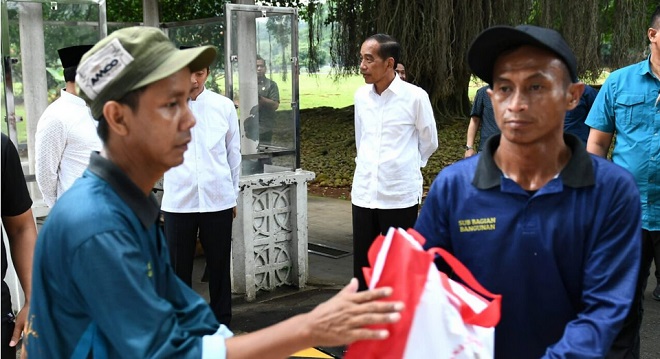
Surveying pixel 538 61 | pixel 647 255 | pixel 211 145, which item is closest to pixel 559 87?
pixel 538 61

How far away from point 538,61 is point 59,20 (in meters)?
5.25

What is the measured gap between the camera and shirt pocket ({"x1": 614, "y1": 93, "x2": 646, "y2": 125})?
13.0 ft

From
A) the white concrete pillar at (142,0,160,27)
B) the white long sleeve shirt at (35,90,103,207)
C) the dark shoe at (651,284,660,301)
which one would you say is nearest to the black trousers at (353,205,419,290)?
the white long sleeve shirt at (35,90,103,207)

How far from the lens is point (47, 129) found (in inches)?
168

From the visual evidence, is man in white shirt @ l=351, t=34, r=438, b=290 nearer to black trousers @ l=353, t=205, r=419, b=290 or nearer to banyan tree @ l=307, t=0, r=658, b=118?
black trousers @ l=353, t=205, r=419, b=290

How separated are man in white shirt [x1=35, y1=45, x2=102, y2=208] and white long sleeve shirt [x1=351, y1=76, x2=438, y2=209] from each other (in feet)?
6.32

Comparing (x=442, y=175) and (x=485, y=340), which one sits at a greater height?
(x=442, y=175)

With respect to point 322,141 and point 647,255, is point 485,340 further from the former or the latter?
point 322,141

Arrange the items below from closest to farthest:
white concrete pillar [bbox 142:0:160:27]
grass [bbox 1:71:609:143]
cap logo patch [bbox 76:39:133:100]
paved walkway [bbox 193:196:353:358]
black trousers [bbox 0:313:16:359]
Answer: cap logo patch [bbox 76:39:133:100] < black trousers [bbox 0:313:16:359] < paved walkway [bbox 193:196:353:358] < grass [bbox 1:71:609:143] < white concrete pillar [bbox 142:0:160:27]

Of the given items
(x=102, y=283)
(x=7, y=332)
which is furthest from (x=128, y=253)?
(x=7, y=332)

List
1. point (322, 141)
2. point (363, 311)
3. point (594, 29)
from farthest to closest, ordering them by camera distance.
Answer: point (322, 141) < point (594, 29) < point (363, 311)

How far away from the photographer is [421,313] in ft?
5.75

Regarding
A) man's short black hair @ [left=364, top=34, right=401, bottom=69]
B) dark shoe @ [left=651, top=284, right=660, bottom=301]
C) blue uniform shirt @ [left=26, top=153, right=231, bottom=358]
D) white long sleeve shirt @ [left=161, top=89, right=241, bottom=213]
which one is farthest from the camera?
dark shoe @ [left=651, top=284, right=660, bottom=301]

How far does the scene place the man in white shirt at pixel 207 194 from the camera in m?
4.80
